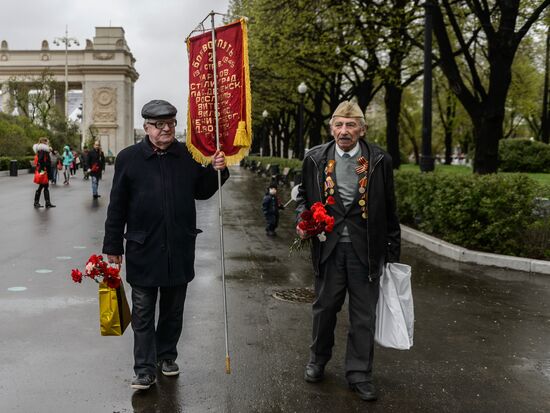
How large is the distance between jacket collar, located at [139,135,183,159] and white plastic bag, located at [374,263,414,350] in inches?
68.3

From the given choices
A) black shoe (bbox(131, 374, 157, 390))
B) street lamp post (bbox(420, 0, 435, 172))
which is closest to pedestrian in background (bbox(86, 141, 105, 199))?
street lamp post (bbox(420, 0, 435, 172))

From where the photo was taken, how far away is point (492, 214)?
10570 millimetres

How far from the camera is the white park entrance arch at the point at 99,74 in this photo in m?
96.9

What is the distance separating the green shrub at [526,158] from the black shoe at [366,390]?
1053 inches

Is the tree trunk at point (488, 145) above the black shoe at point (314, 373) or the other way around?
above

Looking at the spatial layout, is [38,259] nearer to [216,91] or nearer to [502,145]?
[216,91]

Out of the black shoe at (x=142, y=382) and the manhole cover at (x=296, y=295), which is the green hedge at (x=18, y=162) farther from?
the black shoe at (x=142, y=382)

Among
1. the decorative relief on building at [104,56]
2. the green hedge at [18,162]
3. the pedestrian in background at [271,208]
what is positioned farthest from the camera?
the decorative relief on building at [104,56]

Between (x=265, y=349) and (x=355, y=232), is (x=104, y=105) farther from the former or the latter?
(x=355, y=232)

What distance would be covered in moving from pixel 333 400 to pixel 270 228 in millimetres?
9239

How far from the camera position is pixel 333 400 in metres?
4.66

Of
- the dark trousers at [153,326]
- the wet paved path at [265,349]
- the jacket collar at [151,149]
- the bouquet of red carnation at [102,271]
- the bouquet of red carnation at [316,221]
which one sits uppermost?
the jacket collar at [151,149]

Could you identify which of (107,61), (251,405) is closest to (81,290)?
(251,405)

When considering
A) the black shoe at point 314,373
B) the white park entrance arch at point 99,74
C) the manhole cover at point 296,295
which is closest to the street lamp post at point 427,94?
the manhole cover at point 296,295
